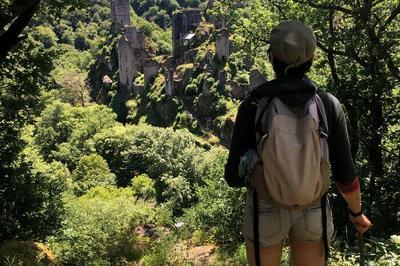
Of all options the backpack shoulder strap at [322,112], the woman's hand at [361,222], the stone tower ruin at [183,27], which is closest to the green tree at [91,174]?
the woman's hand at [361,222]

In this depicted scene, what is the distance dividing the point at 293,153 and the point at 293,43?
1.59 ft

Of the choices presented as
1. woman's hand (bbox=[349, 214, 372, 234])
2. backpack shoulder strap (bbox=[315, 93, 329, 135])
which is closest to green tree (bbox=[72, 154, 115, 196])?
woman's hand (bbox=[349, 214, 372, 234])

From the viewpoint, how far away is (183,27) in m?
59.3

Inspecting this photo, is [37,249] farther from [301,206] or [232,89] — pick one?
[232,89]

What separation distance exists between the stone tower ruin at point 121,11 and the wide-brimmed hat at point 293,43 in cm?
7159

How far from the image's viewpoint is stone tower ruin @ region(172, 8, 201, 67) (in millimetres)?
55125

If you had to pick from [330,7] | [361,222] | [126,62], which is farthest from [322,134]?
[126,62]

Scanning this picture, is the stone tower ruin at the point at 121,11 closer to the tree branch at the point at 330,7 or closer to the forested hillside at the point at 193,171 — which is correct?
the forested hillside at the point at 193,171

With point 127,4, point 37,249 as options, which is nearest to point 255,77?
point 37,249

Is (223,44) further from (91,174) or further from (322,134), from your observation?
(322,134)

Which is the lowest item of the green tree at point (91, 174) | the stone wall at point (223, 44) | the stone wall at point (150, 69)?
the green tree at point (91, 174)

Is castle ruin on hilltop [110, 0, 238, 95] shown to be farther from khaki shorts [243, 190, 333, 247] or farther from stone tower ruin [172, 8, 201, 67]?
khaki shorts [243, 190, 333, 247]

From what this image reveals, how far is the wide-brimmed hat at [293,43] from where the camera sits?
6.45 ft

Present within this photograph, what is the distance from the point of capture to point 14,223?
7.13 metres
